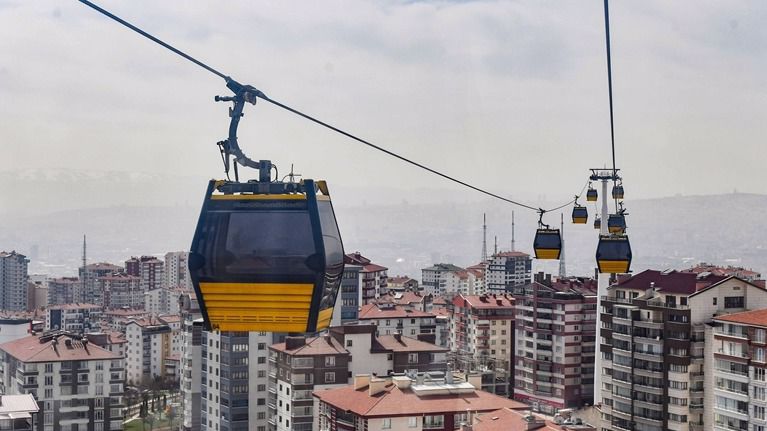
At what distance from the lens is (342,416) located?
15.4m

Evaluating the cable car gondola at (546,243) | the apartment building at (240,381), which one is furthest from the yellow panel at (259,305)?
the apartment building at (240,381)

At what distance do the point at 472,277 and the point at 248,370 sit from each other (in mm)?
33254

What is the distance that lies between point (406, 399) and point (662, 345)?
5.07 m

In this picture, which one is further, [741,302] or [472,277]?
[472,277]

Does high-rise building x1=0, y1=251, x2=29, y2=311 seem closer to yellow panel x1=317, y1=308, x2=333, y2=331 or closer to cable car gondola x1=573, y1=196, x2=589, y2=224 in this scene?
cable car gondola x1=573, y1=196, x2=589, y2=224

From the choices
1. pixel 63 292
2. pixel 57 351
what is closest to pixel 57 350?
pixel 57 351

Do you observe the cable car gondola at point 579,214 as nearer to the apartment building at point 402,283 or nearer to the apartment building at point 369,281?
the apartment building at point 369,281

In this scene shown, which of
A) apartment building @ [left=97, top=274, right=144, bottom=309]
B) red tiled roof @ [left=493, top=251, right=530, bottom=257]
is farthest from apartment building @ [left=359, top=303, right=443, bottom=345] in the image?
apartment building @ [left=97, top=274, right=144, bottom=309]

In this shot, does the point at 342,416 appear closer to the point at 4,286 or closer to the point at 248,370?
the point at 248,370

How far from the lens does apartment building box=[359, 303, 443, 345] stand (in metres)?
27.1

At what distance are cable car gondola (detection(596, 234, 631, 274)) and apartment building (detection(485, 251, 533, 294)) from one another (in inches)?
1582

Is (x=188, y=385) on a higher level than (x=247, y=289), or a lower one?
lower

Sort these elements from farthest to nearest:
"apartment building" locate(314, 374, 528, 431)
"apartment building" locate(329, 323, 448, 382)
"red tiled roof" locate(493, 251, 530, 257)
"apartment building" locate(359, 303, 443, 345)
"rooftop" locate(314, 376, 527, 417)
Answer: "red tiled roof" locate(493, 251, 530, 257) → "apartment building" locate(359, 303, 443, 345) → "apartment building" locate(329, 323, 448, 382) → "rooftop" locate(314, 376, 527, 417) → "apartment building" locate(314, 374, 528, 431)

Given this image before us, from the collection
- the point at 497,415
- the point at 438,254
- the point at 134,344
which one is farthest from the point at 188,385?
the point at 438,254
